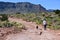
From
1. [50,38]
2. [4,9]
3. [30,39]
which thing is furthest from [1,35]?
[4,9]

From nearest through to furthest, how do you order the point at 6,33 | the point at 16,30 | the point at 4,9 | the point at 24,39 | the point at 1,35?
the point at 24,39, the point at 1,35, the point at 6,33, the point at 16,30, the point at 4,9

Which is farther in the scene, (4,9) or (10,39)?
(4,9)

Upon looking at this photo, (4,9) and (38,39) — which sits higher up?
(38,39)

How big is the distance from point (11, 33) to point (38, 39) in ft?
16.0

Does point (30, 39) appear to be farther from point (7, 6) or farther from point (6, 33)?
point (7, 6)

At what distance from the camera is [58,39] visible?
78.6 ft

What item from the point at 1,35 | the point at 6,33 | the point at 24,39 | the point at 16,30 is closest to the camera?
the point at 24,39

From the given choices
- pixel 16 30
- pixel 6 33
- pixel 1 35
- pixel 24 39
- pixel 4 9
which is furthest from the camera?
pixel 4 9

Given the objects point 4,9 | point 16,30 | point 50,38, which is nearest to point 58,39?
point 50,38

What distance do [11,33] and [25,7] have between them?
6633 inches

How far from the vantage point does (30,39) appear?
926 inches

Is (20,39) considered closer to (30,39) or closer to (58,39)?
(30,39)

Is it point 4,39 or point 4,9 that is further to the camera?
point 4,9

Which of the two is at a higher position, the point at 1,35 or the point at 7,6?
the point at 1,35
